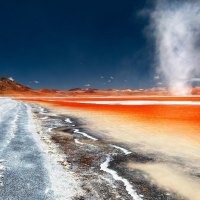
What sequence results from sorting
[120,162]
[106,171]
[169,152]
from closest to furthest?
1. [106,171]
2. [120,162]
3. [169,152]

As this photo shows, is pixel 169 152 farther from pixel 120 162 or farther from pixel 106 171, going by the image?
pixel 106 171

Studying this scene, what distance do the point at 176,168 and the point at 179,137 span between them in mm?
7561

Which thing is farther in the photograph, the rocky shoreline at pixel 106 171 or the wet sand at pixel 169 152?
the wet sand at pixel 169 152

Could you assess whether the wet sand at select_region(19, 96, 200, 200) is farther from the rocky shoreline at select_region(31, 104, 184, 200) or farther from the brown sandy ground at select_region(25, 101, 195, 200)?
the rocky shoreline at select_region(31, 104, 184, 200)

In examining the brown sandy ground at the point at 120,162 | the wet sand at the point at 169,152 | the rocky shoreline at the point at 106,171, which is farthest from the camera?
the wet sand at the point at 169,152

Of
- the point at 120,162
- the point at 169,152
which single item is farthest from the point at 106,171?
the point at 169,152

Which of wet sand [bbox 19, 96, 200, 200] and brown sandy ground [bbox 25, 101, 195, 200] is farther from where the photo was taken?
wet sand [bbox 19, 96, 200, 200]

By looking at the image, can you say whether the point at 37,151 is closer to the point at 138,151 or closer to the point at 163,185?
the point at 138,151

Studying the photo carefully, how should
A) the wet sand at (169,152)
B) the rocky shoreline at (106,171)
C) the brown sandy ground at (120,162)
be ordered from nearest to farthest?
the rocky shoreline at (106,171) → the brown sandy ground at (120,162) → the wet sand at (169,152)

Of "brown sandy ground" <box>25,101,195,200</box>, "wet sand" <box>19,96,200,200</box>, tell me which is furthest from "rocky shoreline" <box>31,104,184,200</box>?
"wet sand" <box>19,96,200,200</box>

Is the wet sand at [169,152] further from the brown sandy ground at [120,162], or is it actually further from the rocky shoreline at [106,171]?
the rocky shoreline at [106,171]

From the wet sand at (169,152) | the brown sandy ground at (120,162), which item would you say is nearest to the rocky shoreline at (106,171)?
the brown sandy ground at (120,162)

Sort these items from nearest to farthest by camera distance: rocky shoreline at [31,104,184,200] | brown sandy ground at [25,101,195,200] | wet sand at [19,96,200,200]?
1. rocky shoreline at [31,104,184,200]
2. brown sandy ground at [25,101,195,200]
3. wet sand at [19,96,200,200]

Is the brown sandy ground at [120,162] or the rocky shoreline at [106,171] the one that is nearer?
the rocky shoreline at [106,171]
